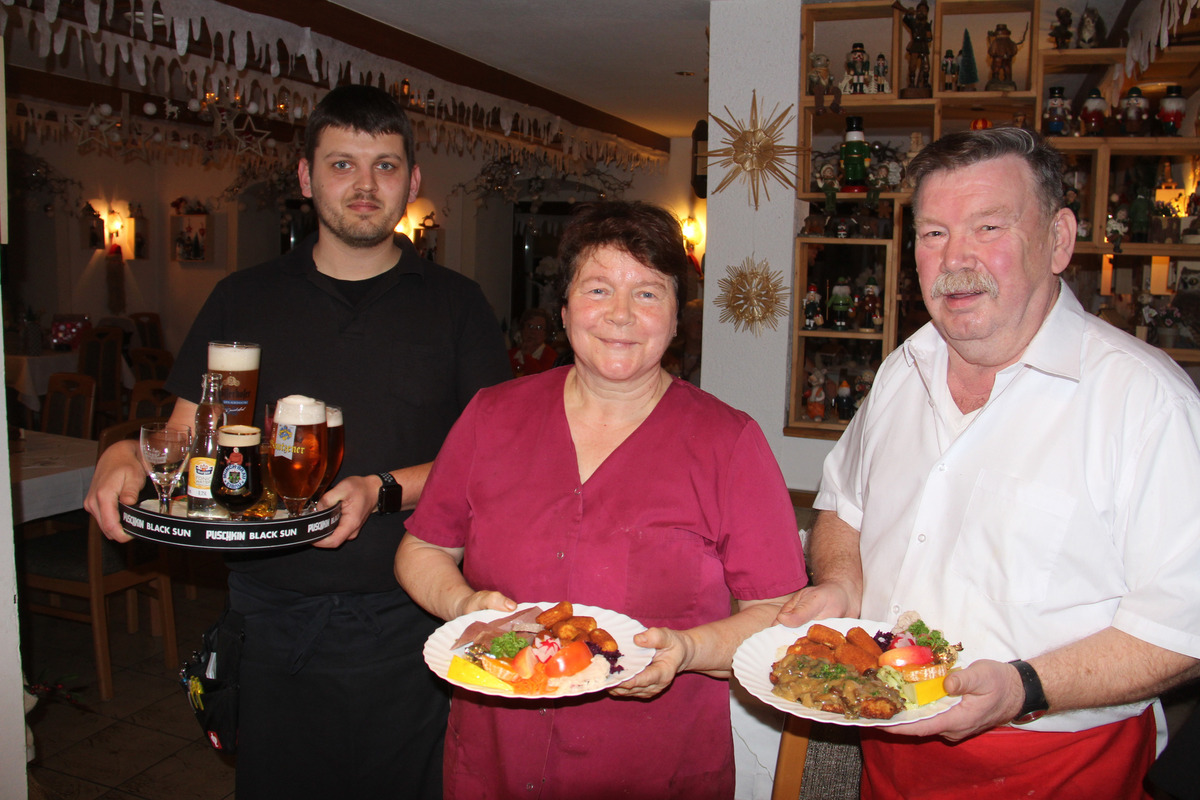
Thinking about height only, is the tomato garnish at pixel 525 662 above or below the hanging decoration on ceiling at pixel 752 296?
below

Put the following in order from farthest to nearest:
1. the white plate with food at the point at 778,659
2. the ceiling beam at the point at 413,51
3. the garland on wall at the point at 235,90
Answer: the ceiling beam at the point at 413,51 < the garland on wall at the point at 235,90 < the white plate with food at the point at 778,659

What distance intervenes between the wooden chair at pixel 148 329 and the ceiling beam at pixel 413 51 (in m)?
7.20

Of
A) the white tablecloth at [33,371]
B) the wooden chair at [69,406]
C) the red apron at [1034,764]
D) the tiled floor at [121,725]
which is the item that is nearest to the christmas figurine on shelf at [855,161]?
the red apron at [1034,764]

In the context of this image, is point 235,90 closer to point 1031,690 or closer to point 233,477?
point 233,477

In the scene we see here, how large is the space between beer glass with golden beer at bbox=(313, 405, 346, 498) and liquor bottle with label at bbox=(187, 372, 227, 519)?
0.21 meters

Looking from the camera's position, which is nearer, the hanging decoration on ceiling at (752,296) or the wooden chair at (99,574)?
the wooden chair at (99,574)

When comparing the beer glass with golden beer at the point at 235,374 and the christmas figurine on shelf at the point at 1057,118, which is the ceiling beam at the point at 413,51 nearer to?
the beer glass with golden beer at the point at 235,374

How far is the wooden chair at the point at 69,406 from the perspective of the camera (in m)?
5.45

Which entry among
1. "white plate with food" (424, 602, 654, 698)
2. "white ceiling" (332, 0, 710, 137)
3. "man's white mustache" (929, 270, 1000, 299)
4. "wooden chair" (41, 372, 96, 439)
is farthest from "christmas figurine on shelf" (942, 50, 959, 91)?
"wooden chair" (41, 372, 96, 439)

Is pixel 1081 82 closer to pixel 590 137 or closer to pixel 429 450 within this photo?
pixel 590 137

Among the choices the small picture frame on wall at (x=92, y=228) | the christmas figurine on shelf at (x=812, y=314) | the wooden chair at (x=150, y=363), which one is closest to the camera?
the christmas figurine on shelf at (x=812, y=314)

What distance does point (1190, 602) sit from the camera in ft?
4.30

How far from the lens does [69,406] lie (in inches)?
217

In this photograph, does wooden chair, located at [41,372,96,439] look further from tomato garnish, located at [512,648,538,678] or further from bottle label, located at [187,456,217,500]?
tomato garnish, located at [512,648,538,678]
